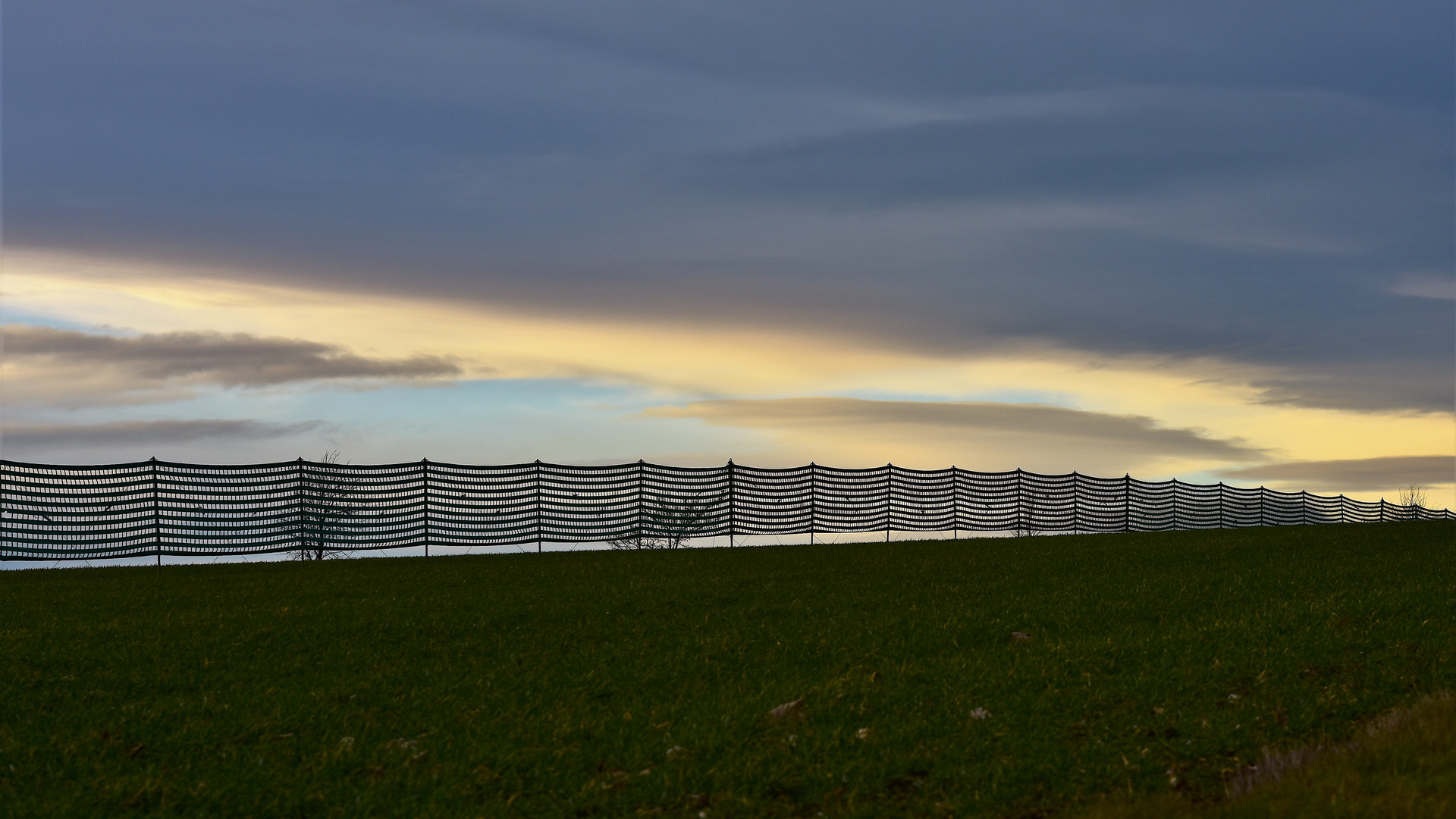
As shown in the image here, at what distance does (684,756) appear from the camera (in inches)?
291

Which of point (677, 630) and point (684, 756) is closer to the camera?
point (684, 756)

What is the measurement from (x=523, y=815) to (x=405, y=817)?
72 cm

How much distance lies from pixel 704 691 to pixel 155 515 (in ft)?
61.0

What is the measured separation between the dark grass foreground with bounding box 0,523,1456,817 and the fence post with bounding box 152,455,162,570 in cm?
769

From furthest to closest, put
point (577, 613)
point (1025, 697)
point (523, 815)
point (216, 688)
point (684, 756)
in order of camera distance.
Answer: point (577, 613) → point (216, 688) → point (1025, 697) → point (684, 756) → point (523, 815)

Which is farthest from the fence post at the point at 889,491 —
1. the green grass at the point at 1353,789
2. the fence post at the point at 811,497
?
the green grass at the point at 1353,789

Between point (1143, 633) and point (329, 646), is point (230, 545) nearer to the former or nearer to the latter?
point (329, 646)

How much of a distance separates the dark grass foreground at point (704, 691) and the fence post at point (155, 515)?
7692 mm

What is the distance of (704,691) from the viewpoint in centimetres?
909

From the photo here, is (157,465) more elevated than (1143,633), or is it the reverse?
(157,465)

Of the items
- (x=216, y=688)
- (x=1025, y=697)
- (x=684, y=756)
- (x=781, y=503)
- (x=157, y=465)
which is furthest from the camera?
(x=781, y=503)

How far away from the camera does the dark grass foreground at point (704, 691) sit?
704 centimetres

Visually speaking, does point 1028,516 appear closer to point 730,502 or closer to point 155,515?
point 730,502


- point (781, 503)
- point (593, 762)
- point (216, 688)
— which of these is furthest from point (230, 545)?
point (593, 762)
